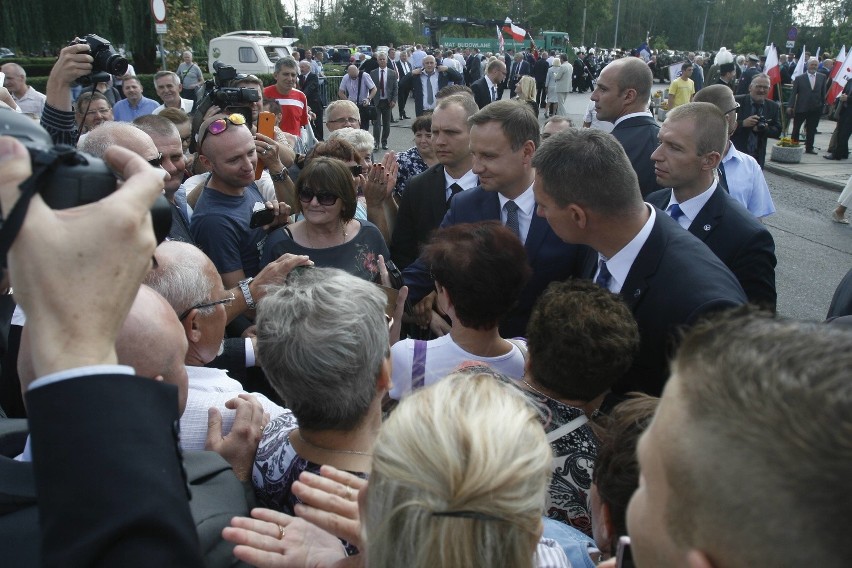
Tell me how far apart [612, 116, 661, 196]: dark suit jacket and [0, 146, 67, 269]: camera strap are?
4.29 m

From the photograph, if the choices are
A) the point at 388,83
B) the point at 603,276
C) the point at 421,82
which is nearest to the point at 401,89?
the point at 421,82

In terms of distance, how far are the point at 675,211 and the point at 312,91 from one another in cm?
1191

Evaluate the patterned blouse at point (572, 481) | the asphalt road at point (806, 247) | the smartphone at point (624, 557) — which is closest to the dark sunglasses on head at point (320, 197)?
the patterned blouse at point (572, 481)

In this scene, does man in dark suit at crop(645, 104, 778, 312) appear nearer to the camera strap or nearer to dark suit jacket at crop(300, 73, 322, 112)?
the camera strap

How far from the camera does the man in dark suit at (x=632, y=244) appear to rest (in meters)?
2.26

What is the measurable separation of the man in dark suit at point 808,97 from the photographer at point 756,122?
5.02 metres

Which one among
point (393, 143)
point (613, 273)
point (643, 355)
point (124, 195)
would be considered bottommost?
point (393, 143)

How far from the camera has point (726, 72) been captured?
15.4 metres

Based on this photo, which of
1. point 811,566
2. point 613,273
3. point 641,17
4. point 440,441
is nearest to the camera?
point 811,566

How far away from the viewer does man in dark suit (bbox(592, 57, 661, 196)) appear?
197 inches

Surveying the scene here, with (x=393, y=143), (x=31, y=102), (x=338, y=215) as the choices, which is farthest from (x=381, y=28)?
(x=338, y=215)

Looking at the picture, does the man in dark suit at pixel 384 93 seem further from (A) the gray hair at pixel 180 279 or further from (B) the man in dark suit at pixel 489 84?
(A) the gray hair at pixel 180 279

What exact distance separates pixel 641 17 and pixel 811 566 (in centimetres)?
8281

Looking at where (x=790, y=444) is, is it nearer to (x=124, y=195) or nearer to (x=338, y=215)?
(x=124, y=195)
